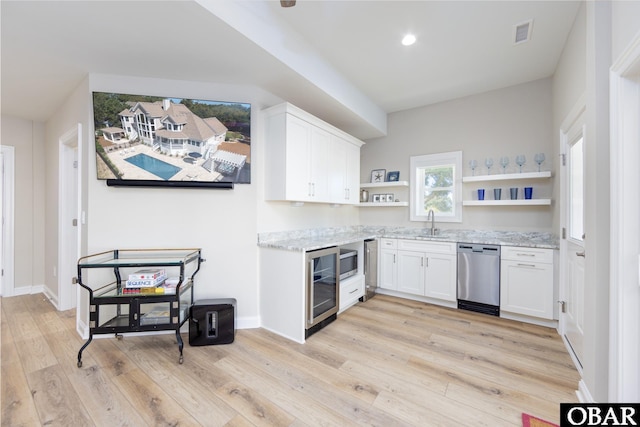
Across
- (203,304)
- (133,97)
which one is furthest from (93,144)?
(203,304)

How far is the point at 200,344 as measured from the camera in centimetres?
237

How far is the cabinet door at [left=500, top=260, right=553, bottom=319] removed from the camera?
109 inches

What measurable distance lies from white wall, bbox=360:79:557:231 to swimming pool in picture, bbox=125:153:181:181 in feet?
10.4

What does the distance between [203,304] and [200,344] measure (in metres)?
0.35

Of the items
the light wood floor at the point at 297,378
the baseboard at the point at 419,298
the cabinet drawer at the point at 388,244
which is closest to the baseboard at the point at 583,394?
the light wood floor at the point at 297,378

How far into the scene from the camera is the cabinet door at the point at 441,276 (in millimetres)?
3320

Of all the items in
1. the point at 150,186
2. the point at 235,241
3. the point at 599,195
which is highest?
the point at 150,186

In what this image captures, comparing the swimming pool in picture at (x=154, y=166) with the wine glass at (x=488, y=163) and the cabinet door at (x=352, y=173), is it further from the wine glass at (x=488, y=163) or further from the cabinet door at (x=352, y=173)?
the wine glass at (x=488, y=163)

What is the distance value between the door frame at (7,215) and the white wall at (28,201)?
39mm

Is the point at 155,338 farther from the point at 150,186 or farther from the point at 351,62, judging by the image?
the point at 351,62

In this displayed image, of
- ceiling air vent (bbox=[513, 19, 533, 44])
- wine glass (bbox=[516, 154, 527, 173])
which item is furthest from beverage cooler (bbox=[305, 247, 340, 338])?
ceiling air vent (bbox=[513, 19, 533, 44])

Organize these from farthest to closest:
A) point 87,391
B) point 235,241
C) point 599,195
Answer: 1. point 235,241
2. point 87,391
3. point 599,195

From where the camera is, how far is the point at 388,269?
12.6 feet

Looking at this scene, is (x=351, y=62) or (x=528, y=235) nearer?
(x=351, y=62)
